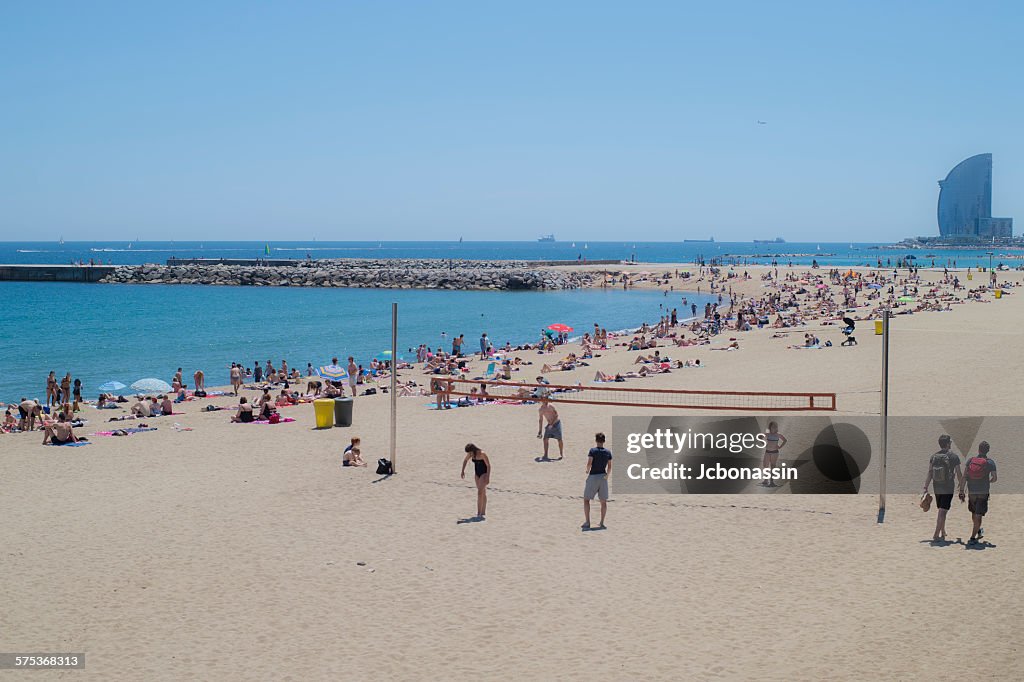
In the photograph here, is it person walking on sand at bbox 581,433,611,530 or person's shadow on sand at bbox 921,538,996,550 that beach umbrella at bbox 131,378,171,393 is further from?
person's shadow on sand at bbox 921,538,996,550

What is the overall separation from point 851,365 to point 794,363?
1675 mm

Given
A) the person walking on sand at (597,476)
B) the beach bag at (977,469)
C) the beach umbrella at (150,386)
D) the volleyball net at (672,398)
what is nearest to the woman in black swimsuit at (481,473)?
the person walking on sand at (597,476)

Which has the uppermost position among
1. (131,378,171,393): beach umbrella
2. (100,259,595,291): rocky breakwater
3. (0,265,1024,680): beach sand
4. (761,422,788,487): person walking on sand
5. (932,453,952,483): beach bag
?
(100,259,595,291): rocky breakwater

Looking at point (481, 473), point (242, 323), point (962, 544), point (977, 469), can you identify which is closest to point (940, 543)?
point (962, 544)

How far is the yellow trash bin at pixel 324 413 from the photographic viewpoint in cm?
1789

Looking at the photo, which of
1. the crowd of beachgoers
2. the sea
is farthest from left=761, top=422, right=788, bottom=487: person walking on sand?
the sea

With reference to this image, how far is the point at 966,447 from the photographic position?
14.3 meters

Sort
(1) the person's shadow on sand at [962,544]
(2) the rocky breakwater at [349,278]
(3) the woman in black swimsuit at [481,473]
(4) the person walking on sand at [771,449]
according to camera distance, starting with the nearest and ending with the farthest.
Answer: (1) the person's shadow on sand at [962,544] → (3) the woman in black swimsuit at [481,473] → (4) the person walking on sand at [771,449] → (2) the rocky breakwater at [349,278]

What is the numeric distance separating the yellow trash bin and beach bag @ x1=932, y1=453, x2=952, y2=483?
452 inches

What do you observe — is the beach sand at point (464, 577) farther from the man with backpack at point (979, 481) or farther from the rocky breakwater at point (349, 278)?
the rocky breakwater at point (349, 278)

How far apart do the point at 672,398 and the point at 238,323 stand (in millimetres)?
34240

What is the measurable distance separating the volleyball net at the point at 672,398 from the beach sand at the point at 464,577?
4173 millimetres

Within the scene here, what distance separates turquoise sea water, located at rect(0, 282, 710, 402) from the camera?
1325 inches

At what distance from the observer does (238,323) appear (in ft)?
163
